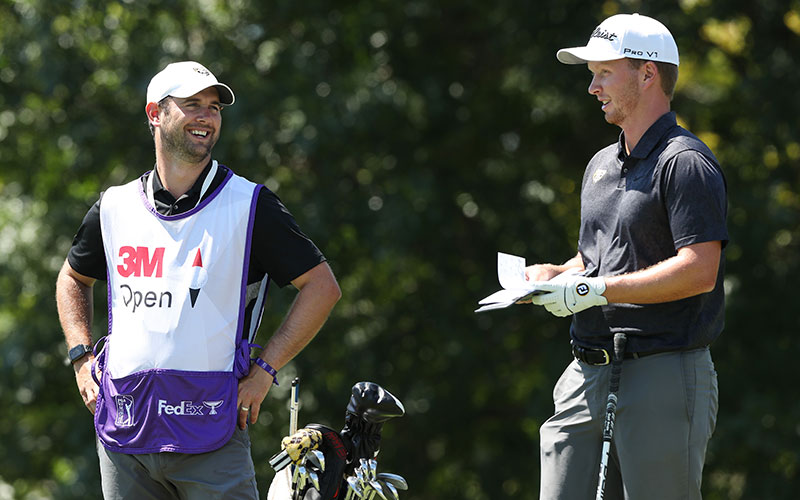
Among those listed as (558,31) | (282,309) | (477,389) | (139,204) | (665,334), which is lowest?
(477,389)

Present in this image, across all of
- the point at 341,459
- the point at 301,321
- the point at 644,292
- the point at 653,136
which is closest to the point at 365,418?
the point at 341,459

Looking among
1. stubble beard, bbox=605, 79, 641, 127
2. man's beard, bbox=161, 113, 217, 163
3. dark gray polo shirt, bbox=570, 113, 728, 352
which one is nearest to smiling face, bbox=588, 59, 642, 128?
stubble beard, bbox=605, 79, 641, 127

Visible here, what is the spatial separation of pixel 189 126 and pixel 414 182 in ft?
20.6

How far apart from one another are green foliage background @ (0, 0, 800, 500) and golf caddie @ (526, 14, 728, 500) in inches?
231

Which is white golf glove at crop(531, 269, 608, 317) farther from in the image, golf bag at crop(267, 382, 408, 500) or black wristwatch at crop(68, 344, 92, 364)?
black wristwatch at crop(68, 344, 92, 364)

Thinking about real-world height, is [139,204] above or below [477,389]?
above

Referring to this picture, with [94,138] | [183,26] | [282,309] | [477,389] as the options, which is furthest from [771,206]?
[94,138]

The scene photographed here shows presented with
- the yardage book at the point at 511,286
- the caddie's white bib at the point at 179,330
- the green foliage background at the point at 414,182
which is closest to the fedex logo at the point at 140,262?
the caddie's white bib at the point at 179,330

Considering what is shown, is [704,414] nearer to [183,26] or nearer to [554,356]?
[554,356]

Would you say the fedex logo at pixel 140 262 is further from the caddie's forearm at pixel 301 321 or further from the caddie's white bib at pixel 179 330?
the caddie's forearm at pixel 301 321

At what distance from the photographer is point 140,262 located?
3807 mm

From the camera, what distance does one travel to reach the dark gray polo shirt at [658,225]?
3.48 metres

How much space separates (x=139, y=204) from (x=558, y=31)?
687cm

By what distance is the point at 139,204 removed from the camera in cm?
390
